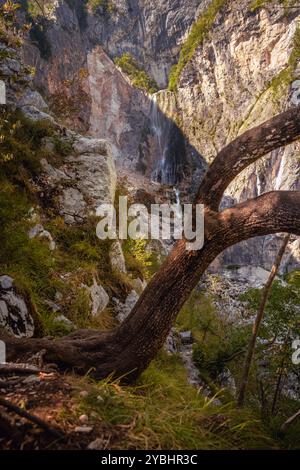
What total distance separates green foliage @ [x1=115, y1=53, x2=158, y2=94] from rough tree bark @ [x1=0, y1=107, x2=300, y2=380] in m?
41.4

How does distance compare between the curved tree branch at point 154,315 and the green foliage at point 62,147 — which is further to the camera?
the green foliage at point 62,147

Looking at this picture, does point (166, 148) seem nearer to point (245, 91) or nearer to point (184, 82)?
point (184, 82)

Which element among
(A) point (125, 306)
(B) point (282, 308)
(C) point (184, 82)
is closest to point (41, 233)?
(A) point (125, 306)

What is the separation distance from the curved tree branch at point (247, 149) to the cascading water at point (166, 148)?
Answer: 30.5 meters

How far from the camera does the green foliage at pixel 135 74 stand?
137 feet

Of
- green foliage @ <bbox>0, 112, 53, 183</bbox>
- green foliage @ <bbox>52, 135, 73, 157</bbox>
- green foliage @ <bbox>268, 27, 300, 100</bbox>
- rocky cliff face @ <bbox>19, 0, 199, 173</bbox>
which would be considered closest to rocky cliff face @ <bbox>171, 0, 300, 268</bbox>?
green foliage @ <bbox>268, 27, 300, 100</bbox>

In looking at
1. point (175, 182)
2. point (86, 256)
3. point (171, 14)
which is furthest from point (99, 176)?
point (171, 14)

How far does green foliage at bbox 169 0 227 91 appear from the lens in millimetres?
34219

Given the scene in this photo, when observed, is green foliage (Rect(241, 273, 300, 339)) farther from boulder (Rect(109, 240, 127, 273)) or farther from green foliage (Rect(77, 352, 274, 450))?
green foliage (Rect(77, 352, 274, 450))

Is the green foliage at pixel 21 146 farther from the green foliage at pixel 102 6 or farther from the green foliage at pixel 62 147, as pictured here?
the green foliage at pixel 102 6

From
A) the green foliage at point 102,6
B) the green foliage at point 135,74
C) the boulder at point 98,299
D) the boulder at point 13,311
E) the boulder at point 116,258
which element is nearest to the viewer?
the boulder at point 13,311

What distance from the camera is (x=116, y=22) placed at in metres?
44.4

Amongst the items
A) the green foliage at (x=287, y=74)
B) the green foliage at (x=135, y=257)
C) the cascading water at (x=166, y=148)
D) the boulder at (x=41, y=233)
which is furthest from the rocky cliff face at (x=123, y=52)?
the boulder at (x=41, y=233)

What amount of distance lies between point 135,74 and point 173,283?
44.2 m
